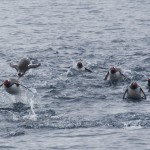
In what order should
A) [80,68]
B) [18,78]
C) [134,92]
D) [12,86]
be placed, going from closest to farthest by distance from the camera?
[134,92] < [12,86] < [18,78] < [80,68]

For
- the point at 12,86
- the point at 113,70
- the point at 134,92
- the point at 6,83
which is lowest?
the point at 134,92

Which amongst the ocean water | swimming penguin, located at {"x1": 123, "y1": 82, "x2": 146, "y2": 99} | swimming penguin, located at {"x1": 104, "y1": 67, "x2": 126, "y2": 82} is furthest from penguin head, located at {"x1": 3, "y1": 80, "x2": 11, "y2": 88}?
swimming penguin, located at {"x1": 123, "y1": 82, "x2": 146, "y2": 99}

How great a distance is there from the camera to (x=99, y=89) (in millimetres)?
29906

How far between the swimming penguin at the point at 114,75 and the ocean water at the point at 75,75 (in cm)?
35

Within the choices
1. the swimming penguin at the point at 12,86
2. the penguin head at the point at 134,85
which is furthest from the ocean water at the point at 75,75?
the penguin head at the point at 134,85

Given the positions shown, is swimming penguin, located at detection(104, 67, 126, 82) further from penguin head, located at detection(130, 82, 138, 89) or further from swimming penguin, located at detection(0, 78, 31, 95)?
swimming penguin, located at detection(0, 78, 31, 95)

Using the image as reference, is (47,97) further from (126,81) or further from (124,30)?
(124,30)

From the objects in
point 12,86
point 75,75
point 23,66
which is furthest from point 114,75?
point 12,86

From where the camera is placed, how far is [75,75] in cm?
3253

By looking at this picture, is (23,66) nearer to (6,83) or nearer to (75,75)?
(75,75)

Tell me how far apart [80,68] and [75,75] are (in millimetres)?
676

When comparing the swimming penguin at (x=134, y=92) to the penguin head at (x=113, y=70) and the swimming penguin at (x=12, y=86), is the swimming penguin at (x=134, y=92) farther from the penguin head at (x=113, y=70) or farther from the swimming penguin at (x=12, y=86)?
the swimming penguin at (x=12, y=86)

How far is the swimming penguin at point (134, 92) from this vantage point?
28730 millimetres

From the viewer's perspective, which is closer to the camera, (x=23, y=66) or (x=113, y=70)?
(x=113, y=70)
